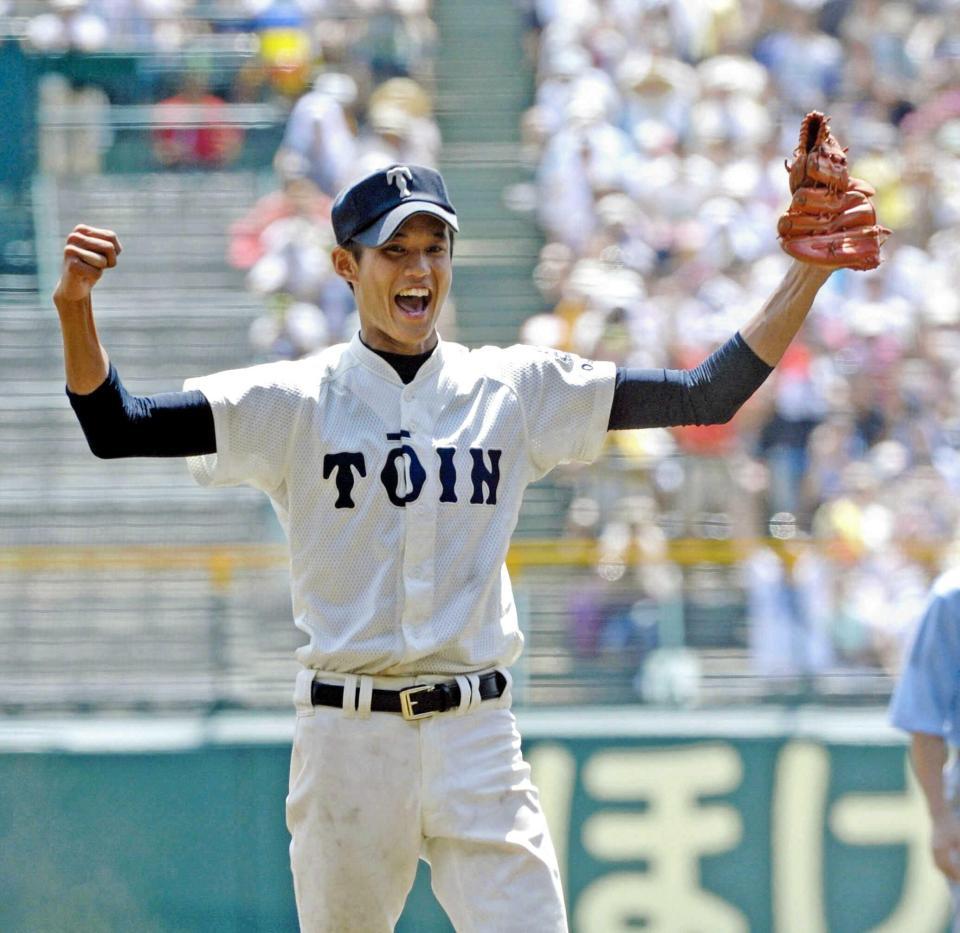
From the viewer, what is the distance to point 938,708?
4289 mm

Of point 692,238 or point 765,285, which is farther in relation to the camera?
point 692,238

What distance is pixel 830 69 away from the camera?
9.17 m

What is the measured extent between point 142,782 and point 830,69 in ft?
17.1

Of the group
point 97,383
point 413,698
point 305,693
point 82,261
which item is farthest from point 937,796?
point 82,261

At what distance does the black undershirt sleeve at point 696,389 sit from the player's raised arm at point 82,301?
100cm

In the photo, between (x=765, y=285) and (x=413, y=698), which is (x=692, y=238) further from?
(x=413, y=698)

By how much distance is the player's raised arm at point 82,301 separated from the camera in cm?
309

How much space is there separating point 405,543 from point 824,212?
100cm

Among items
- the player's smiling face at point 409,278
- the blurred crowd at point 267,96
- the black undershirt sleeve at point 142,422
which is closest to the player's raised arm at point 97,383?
the black undershirt sleeve at point 142,422

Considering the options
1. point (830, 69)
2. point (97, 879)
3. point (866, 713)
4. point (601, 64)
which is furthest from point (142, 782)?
point (830, 69)

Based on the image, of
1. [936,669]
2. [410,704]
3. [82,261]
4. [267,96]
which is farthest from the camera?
[267,96]

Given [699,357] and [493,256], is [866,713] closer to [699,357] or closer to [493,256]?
[699,357]

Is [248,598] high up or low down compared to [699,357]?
down

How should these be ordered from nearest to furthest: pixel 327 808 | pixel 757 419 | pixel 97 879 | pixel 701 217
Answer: pixel 327 808
pixel 97 879
pixel 757 419
pixel 701 217
